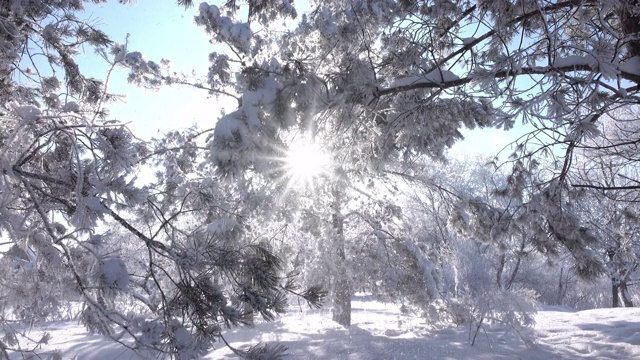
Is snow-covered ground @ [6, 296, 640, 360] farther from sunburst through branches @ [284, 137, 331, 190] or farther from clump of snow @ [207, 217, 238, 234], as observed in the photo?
sunburst through branches @ [284, 137, 331, 190]

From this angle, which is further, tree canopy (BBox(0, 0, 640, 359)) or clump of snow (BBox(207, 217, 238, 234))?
clump of snow (BBox(207, 217, 238, 234))

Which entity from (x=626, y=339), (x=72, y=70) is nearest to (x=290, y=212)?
(x=72, y=70)

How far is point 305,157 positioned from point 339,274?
Answer: 15.9 ft

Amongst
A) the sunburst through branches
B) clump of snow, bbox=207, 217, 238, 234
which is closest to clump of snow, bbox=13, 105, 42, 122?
the sunburst through branches

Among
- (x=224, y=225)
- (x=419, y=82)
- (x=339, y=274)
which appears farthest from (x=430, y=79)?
(x=339, y=274)

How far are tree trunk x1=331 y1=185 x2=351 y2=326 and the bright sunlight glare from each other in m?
2.90

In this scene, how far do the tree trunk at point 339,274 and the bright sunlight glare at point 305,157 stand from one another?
2.90 m

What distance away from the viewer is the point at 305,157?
4.51 metres

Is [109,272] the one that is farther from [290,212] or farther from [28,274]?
[290,212]

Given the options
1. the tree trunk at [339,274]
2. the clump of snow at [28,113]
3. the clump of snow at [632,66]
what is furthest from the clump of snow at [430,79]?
the tree trunk at [339,274]

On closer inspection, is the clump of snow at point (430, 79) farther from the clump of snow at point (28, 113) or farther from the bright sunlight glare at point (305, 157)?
the clump of snow at point (28, 113)

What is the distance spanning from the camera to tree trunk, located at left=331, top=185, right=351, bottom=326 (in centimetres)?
Result: 854

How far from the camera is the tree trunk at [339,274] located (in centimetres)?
854

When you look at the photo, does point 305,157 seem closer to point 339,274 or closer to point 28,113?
point 28,113
